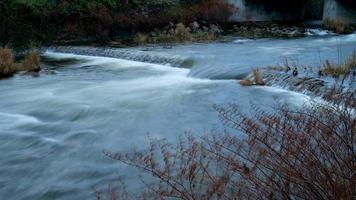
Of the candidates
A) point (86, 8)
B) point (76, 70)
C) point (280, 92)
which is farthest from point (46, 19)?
point (280, 92)

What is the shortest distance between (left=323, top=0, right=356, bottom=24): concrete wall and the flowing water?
36.7 ft

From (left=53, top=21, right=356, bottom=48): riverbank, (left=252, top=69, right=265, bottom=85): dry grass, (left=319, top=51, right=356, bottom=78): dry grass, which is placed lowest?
(left=53, top=21, right=356, bottom=48): riverbank

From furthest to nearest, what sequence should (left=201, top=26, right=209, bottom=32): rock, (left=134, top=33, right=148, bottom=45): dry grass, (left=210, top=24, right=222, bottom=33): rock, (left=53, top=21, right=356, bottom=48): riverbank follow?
(left=210, top=24, right=222, bottom=33): rock < (left=201, top=26, right=209, bottom=32): rock < (left=53, top=21, right=356, bottom=48): riverbank < (left=134, top=33, right=148, bottom=45): dry grass

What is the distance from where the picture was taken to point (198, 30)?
25.9m

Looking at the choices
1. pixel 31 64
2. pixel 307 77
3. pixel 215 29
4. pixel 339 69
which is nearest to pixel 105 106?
pixel 307 77

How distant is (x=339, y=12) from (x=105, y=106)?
74.4 feet

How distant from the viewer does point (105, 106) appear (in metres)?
11.7

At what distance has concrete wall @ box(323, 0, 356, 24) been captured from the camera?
30750 mm

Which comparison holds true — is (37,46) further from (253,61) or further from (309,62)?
(309,62)

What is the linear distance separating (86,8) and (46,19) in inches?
95.4

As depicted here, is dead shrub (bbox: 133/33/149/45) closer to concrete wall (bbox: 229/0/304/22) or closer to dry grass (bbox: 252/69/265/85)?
concrete wall (bbox: 229/0/304/22)

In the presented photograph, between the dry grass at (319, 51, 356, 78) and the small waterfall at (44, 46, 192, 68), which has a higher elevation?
the dry grass at (319, 51, 356, 78)

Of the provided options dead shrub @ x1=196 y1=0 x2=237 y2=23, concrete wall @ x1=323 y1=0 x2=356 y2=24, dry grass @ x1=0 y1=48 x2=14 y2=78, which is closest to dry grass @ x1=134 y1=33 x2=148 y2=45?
dead shrub @ x1=196 y1=0 x2=237 y2=23

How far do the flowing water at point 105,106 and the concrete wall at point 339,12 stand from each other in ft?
36.7
